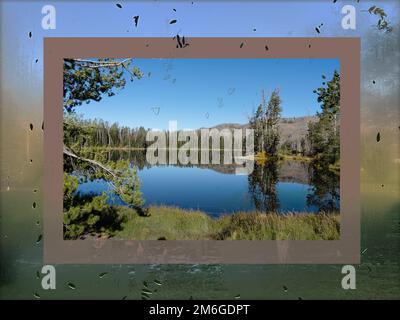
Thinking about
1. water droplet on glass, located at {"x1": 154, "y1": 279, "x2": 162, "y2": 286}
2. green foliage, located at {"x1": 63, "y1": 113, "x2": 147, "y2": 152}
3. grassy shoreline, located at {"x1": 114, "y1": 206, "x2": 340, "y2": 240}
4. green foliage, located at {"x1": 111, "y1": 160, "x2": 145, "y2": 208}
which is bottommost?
water droplet on glass, located at {"x1": 154, "y1": 279, "x2": 162, "y2": 286}

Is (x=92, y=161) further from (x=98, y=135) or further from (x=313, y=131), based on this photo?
(x=313, y=131)

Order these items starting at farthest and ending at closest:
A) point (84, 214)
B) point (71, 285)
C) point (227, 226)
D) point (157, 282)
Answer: point (227, 226) < point (84, 214) < point (157, 282) < point (71, 285)

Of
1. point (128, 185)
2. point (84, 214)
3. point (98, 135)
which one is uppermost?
point (98, 135)

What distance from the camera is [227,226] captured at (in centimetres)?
555

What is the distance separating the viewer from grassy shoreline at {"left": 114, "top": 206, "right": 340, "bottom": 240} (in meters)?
5.41

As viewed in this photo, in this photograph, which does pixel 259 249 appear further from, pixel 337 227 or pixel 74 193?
pixel 74 193

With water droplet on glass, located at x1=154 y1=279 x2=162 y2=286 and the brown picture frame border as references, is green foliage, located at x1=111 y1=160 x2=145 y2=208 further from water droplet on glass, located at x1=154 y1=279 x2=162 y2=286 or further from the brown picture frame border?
water droplet on glass, located at x1=154 y1=279 x2=162 y2=286

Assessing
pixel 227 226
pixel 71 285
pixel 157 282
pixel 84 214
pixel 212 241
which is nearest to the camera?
pixel 71 285

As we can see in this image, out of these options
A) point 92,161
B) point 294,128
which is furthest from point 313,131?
point 92,161

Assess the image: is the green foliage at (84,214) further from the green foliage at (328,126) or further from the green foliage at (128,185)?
the green foliage at (328,126)

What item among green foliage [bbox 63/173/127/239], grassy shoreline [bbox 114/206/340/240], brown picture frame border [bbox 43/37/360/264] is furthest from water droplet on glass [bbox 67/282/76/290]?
grassy shoreline [bbox 114/206/340/240]

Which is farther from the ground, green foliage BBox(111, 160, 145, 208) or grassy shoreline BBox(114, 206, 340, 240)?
green foliage BBox(111, 160, 145, 208)

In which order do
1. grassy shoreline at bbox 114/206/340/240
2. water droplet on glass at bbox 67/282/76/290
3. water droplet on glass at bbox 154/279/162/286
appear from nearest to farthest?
water droplet on glass at bbox 67/282/76/290 < water droplet on glass at bbox 154/279/162/286 < grassy shoreline at bbox 114/206/340/240

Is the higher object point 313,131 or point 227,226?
point 313,131
